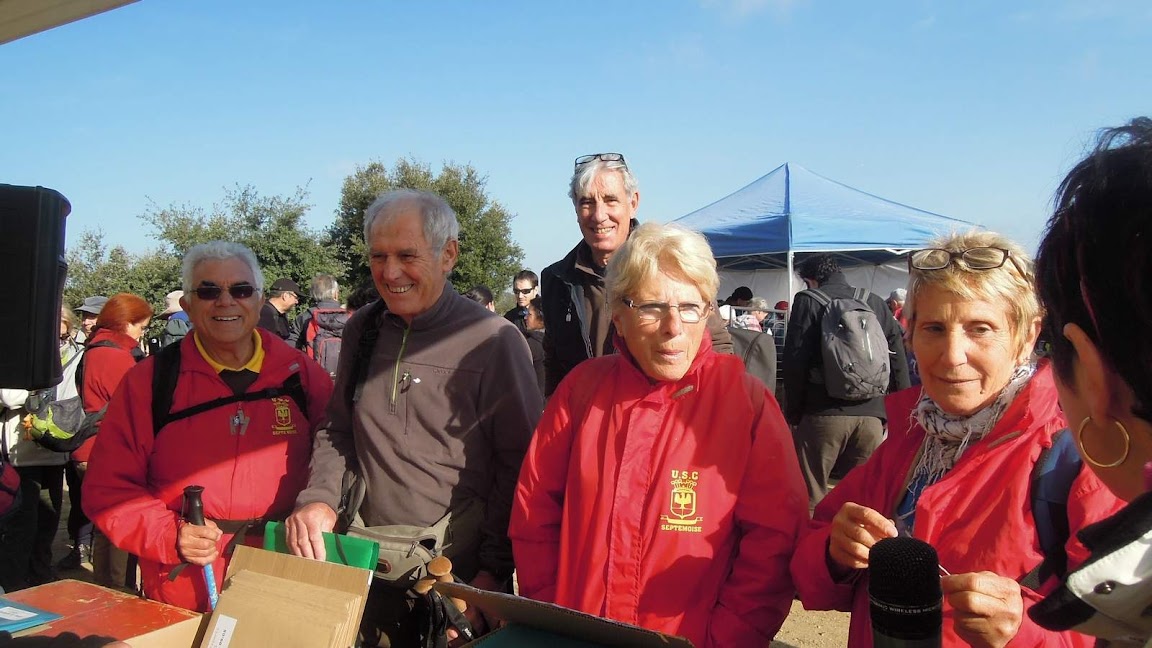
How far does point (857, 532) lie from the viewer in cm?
140

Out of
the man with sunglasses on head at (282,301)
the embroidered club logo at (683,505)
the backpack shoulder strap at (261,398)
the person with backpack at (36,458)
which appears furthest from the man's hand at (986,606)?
the man with sunglasses on head at (282,301)

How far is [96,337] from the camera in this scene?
4816 mm

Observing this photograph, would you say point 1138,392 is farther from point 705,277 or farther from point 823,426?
point 823,426

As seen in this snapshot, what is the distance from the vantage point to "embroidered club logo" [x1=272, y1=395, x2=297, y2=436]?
102 inches

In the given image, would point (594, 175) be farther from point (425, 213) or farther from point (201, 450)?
point (201, 450)

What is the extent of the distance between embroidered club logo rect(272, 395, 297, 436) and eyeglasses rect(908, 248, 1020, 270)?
7.05 ft

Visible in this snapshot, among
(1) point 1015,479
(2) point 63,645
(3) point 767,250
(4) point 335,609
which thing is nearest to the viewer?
(1) point 1015,479

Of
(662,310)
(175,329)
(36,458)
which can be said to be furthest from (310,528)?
(175,329)

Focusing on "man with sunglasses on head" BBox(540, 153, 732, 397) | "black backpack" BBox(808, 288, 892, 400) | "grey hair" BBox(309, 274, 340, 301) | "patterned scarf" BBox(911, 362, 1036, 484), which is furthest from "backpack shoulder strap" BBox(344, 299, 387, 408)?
"grey hair" BBox(309, 274, 340, 301)

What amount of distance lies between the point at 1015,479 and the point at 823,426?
337 cm

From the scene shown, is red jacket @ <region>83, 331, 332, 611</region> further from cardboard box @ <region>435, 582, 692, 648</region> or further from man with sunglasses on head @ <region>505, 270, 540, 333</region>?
man with sunglasses on head @ <region>505, 270, 540, 333</region>

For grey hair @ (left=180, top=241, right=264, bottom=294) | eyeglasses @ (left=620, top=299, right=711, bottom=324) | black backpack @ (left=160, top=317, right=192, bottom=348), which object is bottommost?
black backpack @ (left=160, top=317, right=192, bottom=348)

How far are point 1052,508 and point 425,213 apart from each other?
6.38 ft

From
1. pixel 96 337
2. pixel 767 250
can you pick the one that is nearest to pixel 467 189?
pixel 767 250
